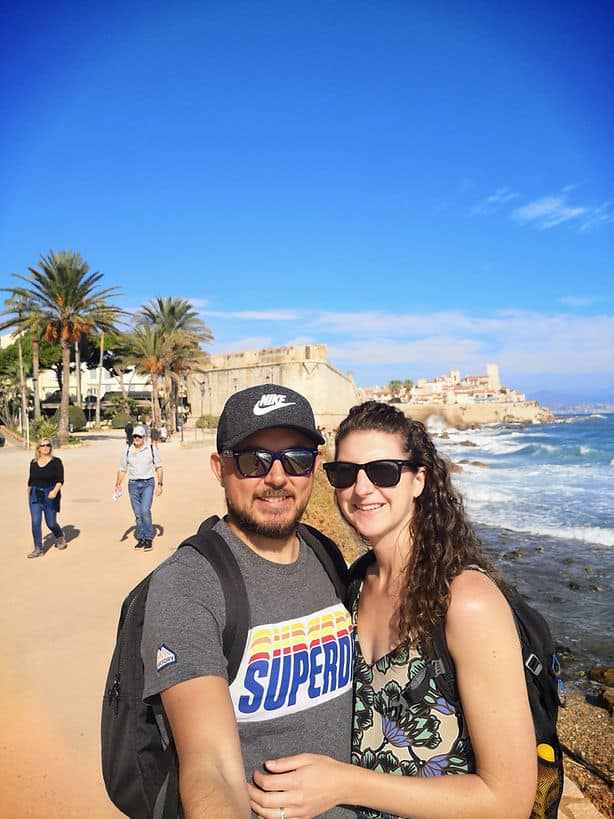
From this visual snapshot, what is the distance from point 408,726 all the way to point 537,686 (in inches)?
13.8

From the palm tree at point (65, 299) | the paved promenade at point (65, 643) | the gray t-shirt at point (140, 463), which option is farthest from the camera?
the palm tree at point (65, 299)

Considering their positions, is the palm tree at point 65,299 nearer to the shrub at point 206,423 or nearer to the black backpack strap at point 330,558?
the shrub at point 206,423

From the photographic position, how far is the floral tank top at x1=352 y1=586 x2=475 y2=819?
1460 mm

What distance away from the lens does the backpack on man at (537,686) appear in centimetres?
143

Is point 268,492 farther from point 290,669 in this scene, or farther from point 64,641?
point 64,641

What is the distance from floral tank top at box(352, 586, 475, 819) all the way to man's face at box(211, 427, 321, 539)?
48cm

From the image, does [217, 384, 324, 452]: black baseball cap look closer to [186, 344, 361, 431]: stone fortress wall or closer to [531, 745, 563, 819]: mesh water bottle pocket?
[531, 745, 563, 819]: mesh water bottle pocket

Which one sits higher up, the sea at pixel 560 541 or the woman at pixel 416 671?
the woman at pixel 416 671

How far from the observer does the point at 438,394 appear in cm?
12769

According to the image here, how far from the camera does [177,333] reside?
38406 millimetres

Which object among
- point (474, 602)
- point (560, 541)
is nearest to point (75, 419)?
point (560, 541)

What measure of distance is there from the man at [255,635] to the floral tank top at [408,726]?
0.23 ft

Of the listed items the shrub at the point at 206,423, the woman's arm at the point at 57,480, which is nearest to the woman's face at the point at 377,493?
the woman's arm at the point at 57,480

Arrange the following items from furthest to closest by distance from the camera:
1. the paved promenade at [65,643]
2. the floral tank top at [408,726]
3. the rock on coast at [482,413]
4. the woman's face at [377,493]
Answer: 1. the rock on coast at [482,413]
2. the paved promenade at [65,643]
3. the woman's face at [377,493]
4. the floral tank top at [408,726]
